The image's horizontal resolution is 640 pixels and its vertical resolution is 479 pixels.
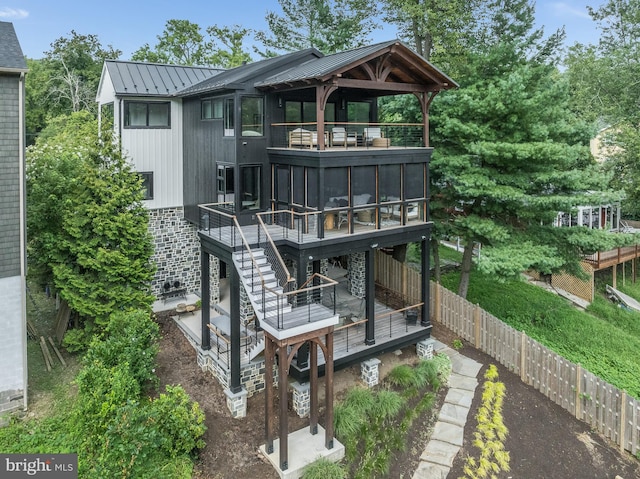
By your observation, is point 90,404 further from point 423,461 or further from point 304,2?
point 304,2

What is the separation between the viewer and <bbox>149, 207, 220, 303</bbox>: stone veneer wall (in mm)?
16578

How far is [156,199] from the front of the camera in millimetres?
16469

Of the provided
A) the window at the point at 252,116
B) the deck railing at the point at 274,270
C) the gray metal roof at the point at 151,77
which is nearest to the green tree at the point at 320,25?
the gray metal roof at the point at 151,77

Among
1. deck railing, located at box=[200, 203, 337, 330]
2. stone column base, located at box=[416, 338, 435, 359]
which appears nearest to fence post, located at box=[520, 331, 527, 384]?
stone column base, located at box=[416, 338, 435, 359]

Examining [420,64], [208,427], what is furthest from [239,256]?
[420,64]

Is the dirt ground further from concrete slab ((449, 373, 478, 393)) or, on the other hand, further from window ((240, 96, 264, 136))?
window ((240, 96, 264, 136))

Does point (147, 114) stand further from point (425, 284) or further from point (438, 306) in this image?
point (438, 306)

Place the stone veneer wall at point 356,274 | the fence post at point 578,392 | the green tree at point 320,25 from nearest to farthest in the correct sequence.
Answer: the fence post at point 578,392 → the stone veneer wall at point 356,274 → the green tree at point 320,25

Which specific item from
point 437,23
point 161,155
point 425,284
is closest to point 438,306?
point 425,284

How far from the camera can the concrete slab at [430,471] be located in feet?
32.5

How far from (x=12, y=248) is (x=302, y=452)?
27.2 feet

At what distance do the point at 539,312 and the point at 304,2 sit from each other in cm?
1893

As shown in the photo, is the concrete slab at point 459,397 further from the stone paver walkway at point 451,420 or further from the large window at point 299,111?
the large window at point 299,111

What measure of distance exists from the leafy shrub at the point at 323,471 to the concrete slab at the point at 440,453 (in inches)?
81.0
